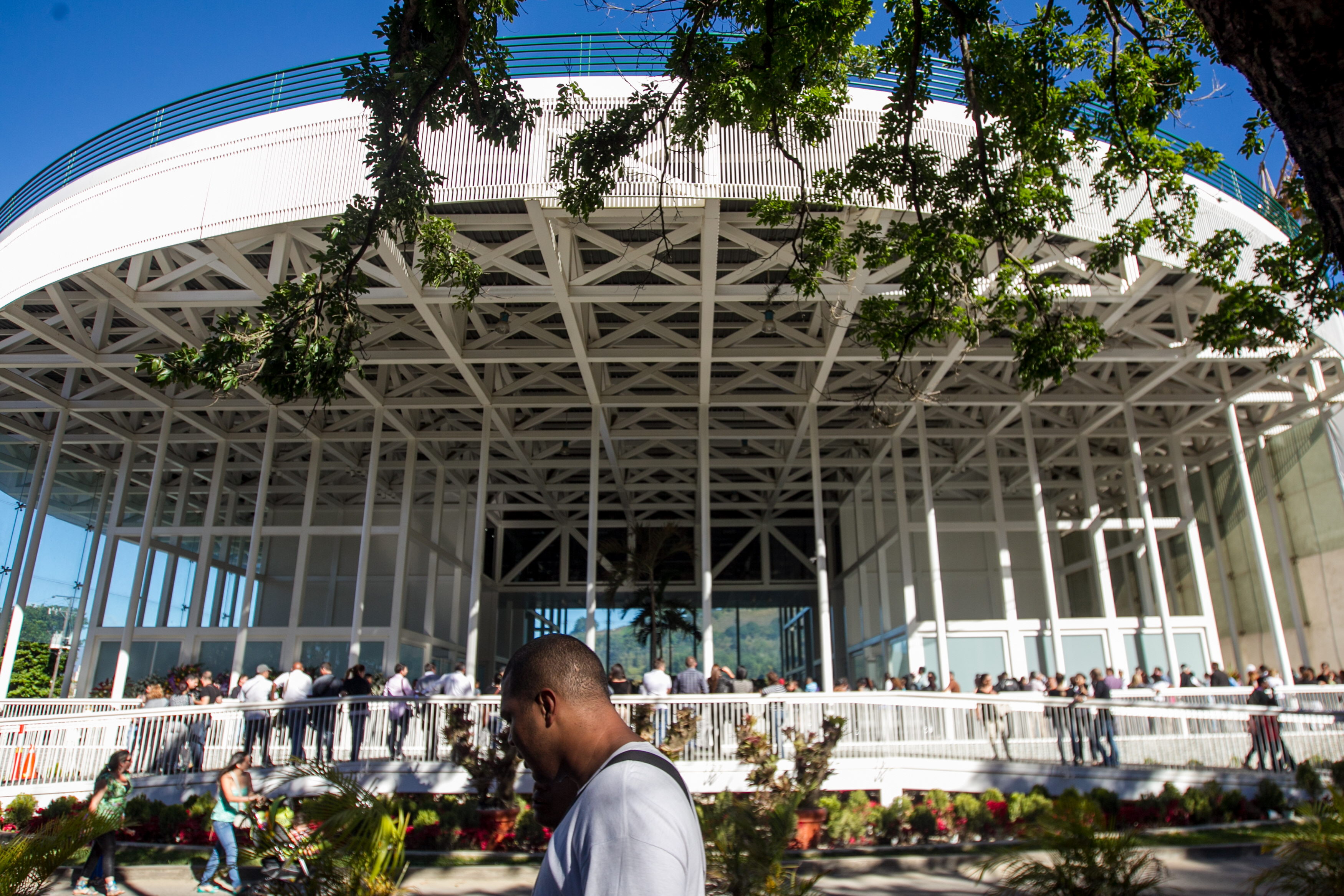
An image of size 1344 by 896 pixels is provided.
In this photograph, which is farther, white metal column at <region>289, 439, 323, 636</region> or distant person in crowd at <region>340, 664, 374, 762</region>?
white metal column at <region>289, 439, 323, 636</region>

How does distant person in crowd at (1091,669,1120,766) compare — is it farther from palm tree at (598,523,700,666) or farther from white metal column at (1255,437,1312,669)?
palm tree at (598,523,700,666)

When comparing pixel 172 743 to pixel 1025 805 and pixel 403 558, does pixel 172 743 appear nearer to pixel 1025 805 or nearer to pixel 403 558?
pixel 403 558

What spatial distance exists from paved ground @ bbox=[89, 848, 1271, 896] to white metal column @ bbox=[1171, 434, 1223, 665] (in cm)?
1214

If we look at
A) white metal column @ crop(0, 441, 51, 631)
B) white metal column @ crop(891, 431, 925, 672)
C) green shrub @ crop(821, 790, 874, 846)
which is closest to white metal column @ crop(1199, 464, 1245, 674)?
white metal column @ crop(891, 431, 925, 672)

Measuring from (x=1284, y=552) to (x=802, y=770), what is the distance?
639 inches

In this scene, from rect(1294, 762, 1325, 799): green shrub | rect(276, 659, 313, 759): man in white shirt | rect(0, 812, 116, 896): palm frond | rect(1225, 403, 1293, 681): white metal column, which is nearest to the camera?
rect(0, 812, 116, 896): palm frond

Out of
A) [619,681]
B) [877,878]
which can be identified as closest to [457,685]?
[619,681]

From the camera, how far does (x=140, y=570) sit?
2095 centimetres

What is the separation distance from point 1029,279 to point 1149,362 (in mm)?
12614

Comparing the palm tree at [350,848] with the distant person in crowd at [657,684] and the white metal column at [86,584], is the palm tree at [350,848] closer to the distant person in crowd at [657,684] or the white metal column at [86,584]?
the distant person in crowd at [657,684]

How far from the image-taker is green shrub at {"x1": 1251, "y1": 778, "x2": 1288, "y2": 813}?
461 inches

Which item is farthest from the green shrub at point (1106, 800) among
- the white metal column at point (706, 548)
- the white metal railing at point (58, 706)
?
the white metal railing at point (58, 706)

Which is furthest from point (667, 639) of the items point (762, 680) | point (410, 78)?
point (410, 78)

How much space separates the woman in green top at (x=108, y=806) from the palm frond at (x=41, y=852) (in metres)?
2.71
